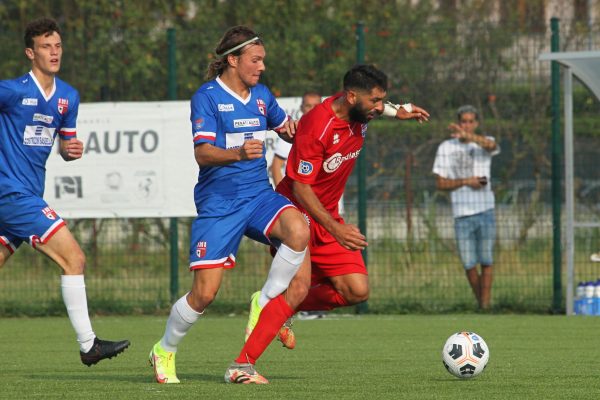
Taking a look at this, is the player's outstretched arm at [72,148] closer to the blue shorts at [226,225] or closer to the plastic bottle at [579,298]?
the blue shorts at [226,225]

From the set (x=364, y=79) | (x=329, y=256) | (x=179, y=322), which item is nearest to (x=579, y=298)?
(x=329, y=256)

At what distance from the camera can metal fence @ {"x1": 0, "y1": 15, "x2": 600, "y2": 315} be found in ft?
46.8

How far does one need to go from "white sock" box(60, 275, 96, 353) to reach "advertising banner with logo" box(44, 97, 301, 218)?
5.67 meters

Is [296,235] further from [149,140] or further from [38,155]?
[149,140]

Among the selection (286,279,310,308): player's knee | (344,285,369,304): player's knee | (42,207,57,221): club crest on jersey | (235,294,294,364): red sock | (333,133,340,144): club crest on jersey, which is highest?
(333,133,340,144): club crest on jersey

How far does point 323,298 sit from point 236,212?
1.09m

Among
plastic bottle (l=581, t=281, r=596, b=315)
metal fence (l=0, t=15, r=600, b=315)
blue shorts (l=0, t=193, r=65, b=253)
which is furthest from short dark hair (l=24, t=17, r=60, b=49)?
plastic bottle (l=581, t=281, r=596, b=315)

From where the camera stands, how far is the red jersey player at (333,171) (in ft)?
27.1

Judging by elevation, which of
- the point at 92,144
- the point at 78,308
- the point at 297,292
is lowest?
the point at 78,308

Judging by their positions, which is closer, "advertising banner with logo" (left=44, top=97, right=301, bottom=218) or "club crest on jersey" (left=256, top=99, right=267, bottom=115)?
"club crest on jersey" (left=256, top=99, right=267, bottom=115)

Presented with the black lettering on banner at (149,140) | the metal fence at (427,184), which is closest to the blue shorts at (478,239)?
the metal fence at (427,184)

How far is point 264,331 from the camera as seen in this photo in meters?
8.02

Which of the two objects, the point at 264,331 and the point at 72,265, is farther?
the point at 72,265

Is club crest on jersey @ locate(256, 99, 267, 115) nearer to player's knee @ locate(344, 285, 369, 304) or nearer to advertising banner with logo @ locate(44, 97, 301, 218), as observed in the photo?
player's knee @ locate(344, 285, 369, 304)
